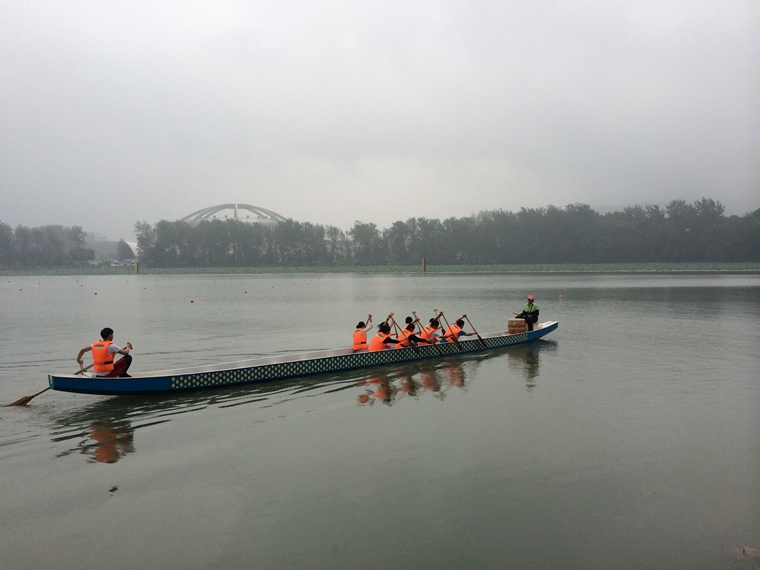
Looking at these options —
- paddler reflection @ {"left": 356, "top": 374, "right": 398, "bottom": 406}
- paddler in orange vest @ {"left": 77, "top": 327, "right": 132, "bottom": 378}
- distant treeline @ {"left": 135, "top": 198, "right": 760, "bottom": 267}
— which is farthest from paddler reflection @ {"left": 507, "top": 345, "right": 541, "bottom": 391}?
distant treeline @ {"left": 135, "top": 198, "right": 760, "bottom": 267}

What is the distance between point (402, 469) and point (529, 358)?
939cm

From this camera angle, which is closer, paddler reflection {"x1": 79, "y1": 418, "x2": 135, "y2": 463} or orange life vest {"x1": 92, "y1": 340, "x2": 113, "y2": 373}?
paddler reflection {"x1": 79, "y1": 418, "x2": 135, "y2": 463}

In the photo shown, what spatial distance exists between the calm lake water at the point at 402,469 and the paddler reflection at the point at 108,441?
0.15 feet

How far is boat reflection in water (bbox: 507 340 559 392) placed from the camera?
13188 mm

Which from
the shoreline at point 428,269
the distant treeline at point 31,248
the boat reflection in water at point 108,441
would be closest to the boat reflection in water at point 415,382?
the boat reflection in water at point 108,441

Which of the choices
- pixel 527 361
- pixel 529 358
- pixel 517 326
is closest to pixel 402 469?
pixel 527 361

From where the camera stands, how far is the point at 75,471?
7203 millimetres

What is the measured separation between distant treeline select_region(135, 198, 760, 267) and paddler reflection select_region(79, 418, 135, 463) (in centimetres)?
9998

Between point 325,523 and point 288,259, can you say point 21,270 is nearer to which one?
point 288,259

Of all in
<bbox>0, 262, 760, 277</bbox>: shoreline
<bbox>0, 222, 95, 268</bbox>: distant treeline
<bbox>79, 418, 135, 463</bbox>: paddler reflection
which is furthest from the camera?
<bbox>0, 222, 95, 268</bbox>: distant treeline

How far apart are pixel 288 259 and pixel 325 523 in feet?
368

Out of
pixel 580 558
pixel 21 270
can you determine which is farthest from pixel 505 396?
pixel 21 270

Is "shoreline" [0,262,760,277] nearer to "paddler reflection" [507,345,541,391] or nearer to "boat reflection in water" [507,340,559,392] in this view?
"boat reflection in water" [507,340,559,392]

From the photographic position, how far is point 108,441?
27.5 ft
